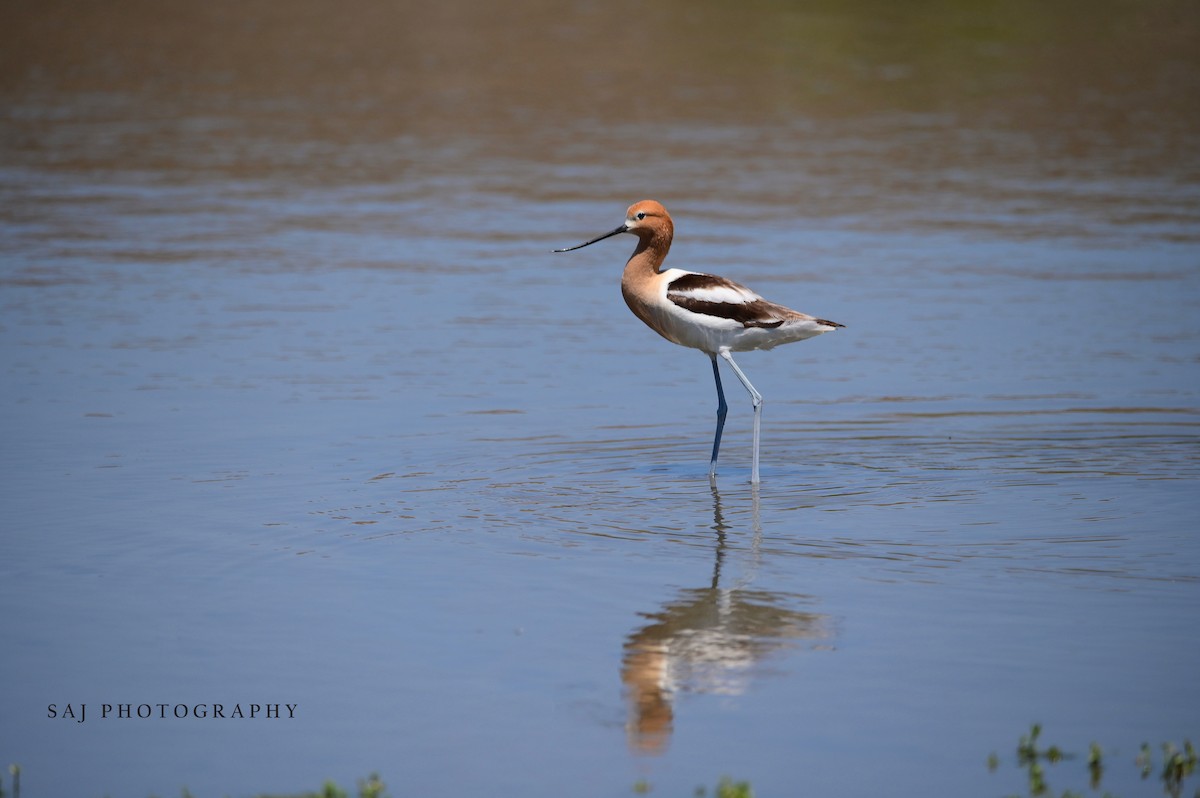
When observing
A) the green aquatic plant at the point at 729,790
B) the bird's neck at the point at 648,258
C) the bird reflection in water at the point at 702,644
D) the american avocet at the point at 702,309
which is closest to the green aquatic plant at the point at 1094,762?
the green aquatic plant at the point at 729,790

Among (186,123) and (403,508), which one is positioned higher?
(186,123)

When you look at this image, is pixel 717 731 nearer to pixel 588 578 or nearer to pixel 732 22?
pixel 588 578

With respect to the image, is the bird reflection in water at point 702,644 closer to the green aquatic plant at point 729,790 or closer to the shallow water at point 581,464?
the shallow water at point 581,464

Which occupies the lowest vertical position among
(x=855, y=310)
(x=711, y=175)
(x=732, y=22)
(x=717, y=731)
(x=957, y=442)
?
(x=717, y=731)

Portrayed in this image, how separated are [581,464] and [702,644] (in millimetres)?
2932

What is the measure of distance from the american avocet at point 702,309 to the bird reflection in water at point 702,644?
2065 mm

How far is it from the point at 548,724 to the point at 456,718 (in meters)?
0.29

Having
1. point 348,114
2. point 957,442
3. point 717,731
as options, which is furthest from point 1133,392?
point 348,114

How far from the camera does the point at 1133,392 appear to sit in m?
10.5

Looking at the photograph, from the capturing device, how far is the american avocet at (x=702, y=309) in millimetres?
8719

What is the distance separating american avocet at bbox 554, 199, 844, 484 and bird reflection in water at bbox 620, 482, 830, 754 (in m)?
2.06

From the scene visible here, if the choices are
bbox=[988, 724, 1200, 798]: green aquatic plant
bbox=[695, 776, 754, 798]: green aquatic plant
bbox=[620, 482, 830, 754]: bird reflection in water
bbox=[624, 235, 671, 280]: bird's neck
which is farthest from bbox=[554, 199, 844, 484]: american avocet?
bbox=[695, 776, 754, 798]: green aquatic plant

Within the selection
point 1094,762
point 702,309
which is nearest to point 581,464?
point 702,309

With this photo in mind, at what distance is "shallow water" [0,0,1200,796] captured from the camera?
17.4 feet
